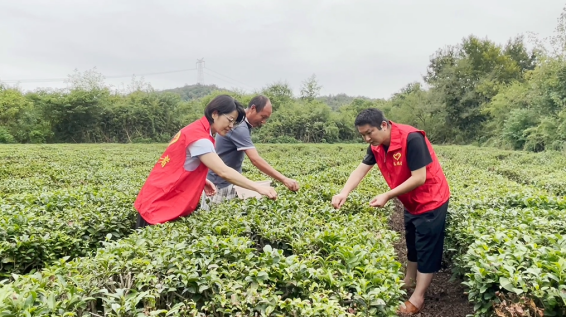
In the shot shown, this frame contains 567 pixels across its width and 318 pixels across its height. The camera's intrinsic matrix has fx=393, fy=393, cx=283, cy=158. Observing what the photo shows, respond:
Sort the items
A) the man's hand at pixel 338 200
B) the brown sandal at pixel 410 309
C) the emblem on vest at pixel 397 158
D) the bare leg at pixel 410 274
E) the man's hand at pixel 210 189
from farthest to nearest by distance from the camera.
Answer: the man's hand at pixel 210 189 < the bare leg at pixel 410 274 < the man's hand at pixel 338 200 < the brown sandal at pixel 410 309 < the emblem on vest at pixel 397 158

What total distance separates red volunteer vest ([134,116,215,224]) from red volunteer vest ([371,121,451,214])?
1.41 meters

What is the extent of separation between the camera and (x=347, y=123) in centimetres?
3450

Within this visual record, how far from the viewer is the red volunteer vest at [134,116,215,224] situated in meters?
2.97

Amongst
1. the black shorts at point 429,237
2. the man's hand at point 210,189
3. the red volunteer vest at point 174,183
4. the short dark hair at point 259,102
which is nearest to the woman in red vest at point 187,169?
the red volunteer vest at point 174,183

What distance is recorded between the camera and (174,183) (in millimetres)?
2969

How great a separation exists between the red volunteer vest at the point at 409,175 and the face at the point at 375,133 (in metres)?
0.07

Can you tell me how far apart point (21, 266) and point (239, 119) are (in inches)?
78.5

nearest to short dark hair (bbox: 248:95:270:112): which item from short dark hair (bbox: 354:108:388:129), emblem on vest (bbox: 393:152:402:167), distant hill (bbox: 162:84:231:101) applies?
short dark hair (bbox: 354:108:388:129)

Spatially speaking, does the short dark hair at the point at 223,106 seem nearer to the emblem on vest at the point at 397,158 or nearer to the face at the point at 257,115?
the face at the point at 257,115

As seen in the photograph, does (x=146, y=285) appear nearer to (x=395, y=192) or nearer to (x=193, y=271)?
(x=193, y=271)

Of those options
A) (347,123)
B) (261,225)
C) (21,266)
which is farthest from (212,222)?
(347,123)

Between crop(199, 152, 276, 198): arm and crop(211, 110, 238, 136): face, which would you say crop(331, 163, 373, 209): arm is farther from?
crop(211, 110, 238, 136): face

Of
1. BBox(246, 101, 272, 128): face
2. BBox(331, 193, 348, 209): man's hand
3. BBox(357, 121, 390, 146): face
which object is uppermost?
BBox(246, 101, 272, 128): face

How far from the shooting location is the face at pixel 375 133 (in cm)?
290
